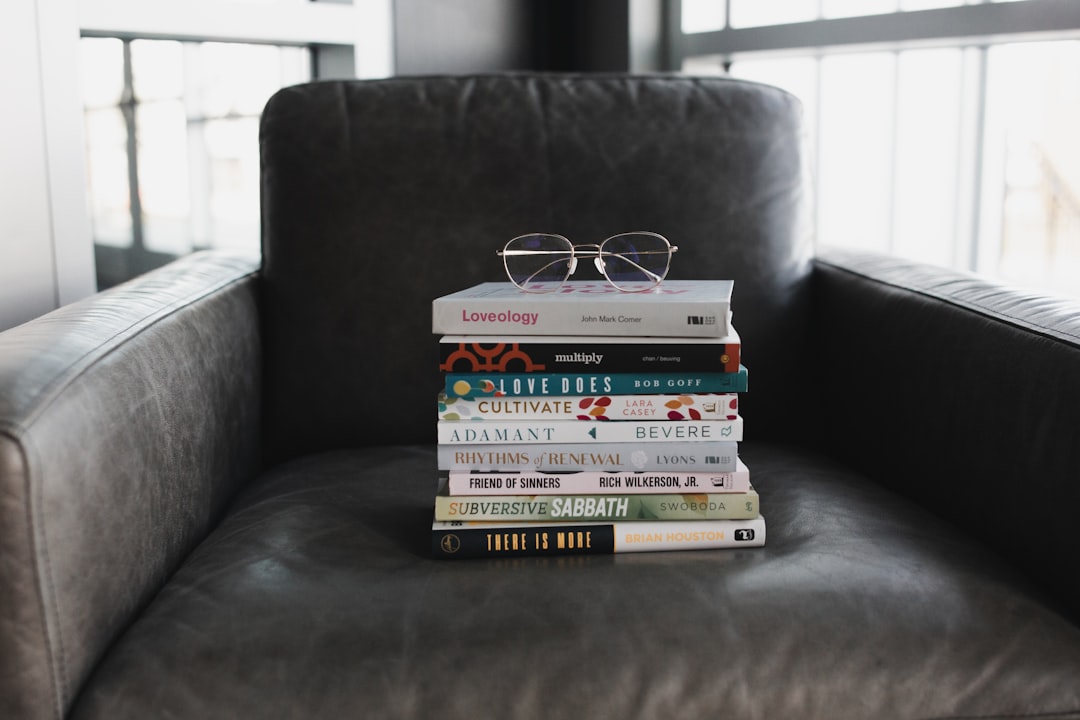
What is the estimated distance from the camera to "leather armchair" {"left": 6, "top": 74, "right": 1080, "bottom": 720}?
2.64ft

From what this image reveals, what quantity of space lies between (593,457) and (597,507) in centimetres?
5

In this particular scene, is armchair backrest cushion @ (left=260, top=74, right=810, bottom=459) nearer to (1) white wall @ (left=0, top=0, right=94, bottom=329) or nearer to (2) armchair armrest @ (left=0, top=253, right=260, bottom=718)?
(2) armchair armrest @ (left=0, top=253, right=260, bottom=718)

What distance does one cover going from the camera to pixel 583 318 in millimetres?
958

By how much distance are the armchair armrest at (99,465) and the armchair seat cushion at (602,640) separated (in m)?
0.04

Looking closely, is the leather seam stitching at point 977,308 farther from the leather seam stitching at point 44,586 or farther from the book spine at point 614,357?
the leather seam stitching at point 44,586

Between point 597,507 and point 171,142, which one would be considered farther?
point 171,142

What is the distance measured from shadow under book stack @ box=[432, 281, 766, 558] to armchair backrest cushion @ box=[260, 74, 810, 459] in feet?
1.50

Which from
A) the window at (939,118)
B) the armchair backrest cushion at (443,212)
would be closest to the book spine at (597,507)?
the armchair backrest cushion at (443,212)

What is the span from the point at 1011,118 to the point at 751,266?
0.81m

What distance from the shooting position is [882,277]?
1305mm

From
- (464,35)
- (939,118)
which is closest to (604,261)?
(939,118)

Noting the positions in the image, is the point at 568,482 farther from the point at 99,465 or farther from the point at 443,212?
the point at 443,212

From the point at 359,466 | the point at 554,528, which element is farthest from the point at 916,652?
the point at 359,466

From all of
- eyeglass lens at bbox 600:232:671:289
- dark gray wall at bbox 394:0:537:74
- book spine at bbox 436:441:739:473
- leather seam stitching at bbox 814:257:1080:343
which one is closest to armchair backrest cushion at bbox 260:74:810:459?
leather seam stitching at bbox 814:257:1080:343
